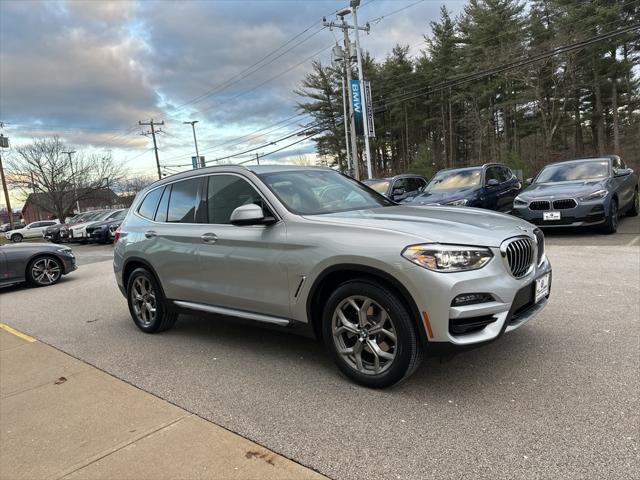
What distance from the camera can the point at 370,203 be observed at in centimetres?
448

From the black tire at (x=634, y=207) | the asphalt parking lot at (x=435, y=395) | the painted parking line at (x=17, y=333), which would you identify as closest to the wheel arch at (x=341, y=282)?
the asphalt parking lot at (x=435, y=395)

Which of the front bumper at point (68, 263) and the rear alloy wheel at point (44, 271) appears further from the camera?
the front bumper at point (68, 263)

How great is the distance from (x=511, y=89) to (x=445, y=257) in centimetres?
3880

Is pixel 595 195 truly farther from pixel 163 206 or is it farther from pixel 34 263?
pixel 34 263

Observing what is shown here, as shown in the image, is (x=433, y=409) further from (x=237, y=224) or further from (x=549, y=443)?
(x=237, y=224)

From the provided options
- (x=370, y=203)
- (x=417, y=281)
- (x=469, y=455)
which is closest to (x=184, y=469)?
(x=469, y=455)

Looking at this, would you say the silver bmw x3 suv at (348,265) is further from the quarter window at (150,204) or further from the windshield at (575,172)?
the windshield at (575,172)

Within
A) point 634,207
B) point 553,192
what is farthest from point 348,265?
point 634,207

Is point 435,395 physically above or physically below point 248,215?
below

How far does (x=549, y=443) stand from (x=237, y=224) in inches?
104

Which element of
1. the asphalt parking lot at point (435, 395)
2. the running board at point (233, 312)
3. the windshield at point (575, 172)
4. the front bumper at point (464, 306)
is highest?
the windshield at point (575, 172)

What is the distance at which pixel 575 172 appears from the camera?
1072cm

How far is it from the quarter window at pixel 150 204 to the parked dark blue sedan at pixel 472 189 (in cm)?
706

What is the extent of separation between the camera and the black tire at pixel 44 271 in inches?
397
